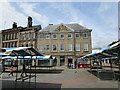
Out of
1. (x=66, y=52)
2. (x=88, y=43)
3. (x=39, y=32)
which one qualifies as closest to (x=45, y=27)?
(x=39, y=32)

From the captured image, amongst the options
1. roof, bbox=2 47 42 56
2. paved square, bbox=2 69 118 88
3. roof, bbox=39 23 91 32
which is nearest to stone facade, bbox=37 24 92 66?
roof, bbox=39 23 91 32

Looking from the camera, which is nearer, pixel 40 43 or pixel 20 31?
pixel 40 43

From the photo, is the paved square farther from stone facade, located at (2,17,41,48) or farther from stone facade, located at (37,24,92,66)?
stone facade, located at (2,17,41,48)

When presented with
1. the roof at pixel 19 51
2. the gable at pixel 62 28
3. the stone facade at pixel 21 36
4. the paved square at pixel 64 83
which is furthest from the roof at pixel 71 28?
the roof at pixel 19 51

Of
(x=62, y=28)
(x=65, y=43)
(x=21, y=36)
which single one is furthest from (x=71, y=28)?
(x=21, y=36)

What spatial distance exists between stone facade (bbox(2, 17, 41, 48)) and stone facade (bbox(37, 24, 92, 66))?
2398mm

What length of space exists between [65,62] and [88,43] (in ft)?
27.4

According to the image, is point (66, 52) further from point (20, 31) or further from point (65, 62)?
point (20, 31)

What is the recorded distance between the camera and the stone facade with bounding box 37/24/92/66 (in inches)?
1296

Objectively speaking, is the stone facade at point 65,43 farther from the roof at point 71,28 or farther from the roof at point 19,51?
the roof at point 19,51

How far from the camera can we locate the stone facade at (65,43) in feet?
108

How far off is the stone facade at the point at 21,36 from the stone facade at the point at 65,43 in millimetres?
2398

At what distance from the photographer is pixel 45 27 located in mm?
37688

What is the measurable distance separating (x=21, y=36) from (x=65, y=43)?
49.5 ft
